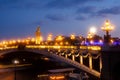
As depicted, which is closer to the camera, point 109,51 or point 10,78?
point 109,51

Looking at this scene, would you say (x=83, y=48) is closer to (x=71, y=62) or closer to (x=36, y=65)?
(x=71, y=62)

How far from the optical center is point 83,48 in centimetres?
5369

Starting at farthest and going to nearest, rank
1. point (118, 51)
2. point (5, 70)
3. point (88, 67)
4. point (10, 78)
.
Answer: point (5, 70) → point (10, 78) → point (88, 67) → point (118, 51)

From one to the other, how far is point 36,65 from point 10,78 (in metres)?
27.8

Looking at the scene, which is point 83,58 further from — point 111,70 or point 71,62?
point 111,70

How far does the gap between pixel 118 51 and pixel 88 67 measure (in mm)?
10626

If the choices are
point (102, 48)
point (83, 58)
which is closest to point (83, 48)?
point (83, 58)

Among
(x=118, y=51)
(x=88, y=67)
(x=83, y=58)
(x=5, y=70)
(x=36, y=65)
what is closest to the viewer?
(x=118, y=51)

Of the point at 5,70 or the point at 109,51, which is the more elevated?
the point at 109,51

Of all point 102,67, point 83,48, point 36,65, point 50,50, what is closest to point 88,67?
point 83,48

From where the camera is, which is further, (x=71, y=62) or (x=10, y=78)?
(x=10, y=78)

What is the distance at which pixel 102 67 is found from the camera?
4331cm

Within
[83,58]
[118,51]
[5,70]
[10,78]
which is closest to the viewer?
[118,51]

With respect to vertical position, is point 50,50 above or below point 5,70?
above
